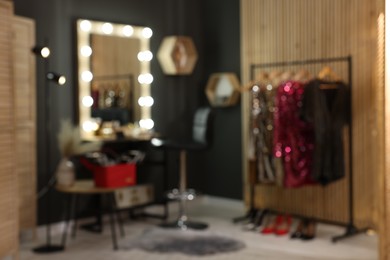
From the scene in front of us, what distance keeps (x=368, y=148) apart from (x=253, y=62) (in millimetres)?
1677

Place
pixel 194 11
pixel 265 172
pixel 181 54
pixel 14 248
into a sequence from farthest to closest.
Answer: pixel 194 11 < pixel 181 54 < pixel 265 172 < pixel 14 248

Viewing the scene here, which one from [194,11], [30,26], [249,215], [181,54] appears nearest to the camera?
[30,26]

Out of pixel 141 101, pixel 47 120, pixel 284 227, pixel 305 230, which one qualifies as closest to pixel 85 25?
pixel 141 101

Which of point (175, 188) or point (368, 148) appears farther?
point (175, 188)

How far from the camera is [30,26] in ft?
17.6

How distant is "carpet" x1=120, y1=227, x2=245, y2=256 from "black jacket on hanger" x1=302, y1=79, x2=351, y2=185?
1.00 metres

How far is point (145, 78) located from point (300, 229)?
2364 millimetres

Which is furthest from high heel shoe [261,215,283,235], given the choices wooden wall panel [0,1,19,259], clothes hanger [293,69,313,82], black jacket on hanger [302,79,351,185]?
wooden wall panel [0,1,19,259]

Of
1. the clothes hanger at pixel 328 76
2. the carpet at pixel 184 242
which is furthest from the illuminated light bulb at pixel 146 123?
the clothes hanger at pixel 328 76

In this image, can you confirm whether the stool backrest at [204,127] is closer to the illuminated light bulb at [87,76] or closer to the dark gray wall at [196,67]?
the dark gray wall at [196,67]

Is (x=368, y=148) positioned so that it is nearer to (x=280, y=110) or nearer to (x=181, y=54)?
(x=280, y=110)

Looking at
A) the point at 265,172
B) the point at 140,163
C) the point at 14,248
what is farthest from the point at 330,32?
the point at 14,248

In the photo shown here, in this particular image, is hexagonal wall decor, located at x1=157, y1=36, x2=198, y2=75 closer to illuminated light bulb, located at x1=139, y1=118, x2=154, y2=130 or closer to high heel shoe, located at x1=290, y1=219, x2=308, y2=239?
illuminated light bulb, located at x1=139, y1=118, x2=154, y2=130

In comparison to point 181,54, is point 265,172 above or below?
below
